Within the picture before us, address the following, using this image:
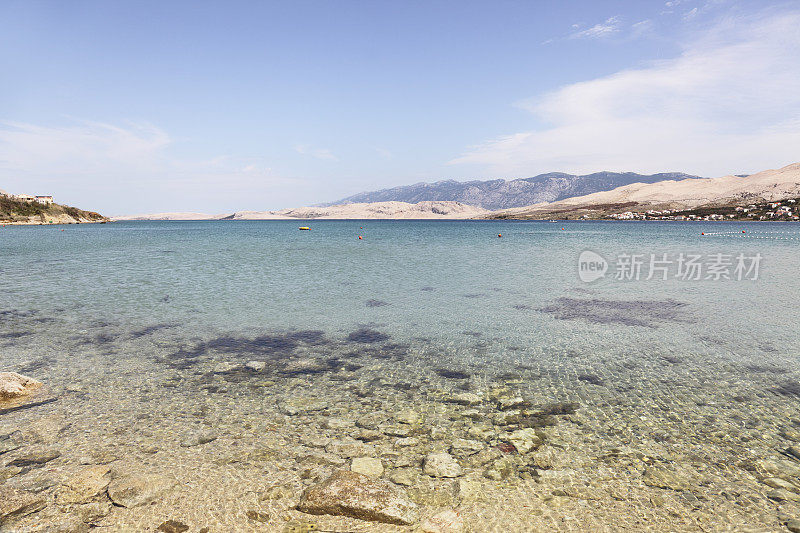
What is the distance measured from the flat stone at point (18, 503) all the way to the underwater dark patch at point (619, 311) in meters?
17.9

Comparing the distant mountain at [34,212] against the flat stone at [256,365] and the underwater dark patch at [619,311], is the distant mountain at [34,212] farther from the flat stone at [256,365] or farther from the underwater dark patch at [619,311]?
the underwater dark patch at [619,311]

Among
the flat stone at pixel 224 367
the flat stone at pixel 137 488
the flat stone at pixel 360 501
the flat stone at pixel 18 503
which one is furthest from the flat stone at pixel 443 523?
the flat stone at pixel 224 367

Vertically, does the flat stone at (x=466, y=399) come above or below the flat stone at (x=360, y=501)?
below

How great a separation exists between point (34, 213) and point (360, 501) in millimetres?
217105

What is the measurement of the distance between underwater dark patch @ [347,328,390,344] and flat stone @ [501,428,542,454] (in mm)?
7422

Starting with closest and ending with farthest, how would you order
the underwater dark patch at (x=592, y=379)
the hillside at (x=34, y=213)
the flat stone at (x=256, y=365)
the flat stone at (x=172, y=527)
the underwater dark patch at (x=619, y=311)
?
the flat stone at (x=172, y=527)
the underwater dark patch at (x=592, y=379)
the flat stone at (x=256, y=365)
the underwater dark patch at (x=619, y=311)
the hillside at (x=34, y=213)

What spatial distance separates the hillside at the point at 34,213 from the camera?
15798 centimetres

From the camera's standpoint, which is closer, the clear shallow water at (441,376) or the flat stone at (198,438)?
the clear shallow water at (441,376)

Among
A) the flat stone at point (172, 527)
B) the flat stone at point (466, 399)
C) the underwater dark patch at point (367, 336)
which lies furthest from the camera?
the underwater dark patch at point (367, 336)

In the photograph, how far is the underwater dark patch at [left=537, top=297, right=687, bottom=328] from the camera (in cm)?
1842

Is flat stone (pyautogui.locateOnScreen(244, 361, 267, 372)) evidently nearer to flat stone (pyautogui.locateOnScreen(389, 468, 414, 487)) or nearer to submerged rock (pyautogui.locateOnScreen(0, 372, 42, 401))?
submerged rock (pyautogui.locateOnScreen(0, 372, 42, 401))

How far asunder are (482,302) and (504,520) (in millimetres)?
16523

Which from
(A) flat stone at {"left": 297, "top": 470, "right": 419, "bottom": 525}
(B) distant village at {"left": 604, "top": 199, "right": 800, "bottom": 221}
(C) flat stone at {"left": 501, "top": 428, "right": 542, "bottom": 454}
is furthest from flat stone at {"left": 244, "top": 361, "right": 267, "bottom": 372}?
(B) distant village at {"left": 604, "top": 199, "right": 800, "bottom": 221}

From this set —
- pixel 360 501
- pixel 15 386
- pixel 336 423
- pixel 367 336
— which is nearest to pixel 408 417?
pixel 336 423
